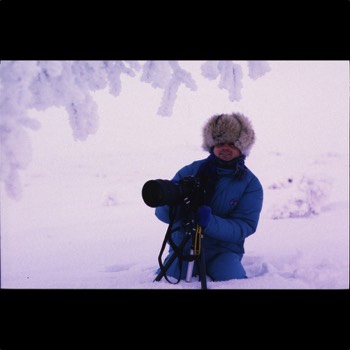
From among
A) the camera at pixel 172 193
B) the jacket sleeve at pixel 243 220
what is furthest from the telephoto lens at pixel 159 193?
the jacket sleeve at pixel 243 220

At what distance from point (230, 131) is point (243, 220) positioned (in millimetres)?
422

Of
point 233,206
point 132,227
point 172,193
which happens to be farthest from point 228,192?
point 132,227

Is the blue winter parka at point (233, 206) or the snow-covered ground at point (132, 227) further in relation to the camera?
the snow-covered ground at point (132, 227)

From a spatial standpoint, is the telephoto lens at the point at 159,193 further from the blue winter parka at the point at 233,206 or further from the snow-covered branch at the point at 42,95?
the snow-covered branch at the point at 42,95

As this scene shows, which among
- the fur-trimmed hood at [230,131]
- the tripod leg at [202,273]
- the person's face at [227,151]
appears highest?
the fur-trimmed hood at [230,131]

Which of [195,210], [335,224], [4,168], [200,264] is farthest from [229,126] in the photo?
[335,224]

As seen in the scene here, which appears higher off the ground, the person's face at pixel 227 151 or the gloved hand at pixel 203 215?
the person's face at pixel 227 151

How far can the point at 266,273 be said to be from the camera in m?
1.93

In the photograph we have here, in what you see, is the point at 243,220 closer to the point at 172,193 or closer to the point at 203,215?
the point at 203,215

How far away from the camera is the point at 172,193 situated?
1428 millimetres

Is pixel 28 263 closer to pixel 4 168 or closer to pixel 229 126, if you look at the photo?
pixel 4 168

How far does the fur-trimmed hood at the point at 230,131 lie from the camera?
1.77 meters

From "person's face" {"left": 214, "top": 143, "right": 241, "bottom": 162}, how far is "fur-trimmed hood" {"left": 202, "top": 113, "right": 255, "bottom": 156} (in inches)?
0.7

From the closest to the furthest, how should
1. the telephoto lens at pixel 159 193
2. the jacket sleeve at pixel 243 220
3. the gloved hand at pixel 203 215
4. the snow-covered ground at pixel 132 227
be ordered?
the telephoto lens at pixel 159 193, the gloved hand at pixel 203 215, the jacket sleeve at pixel 243 220, the snow-covered ground at pixel 132 227
